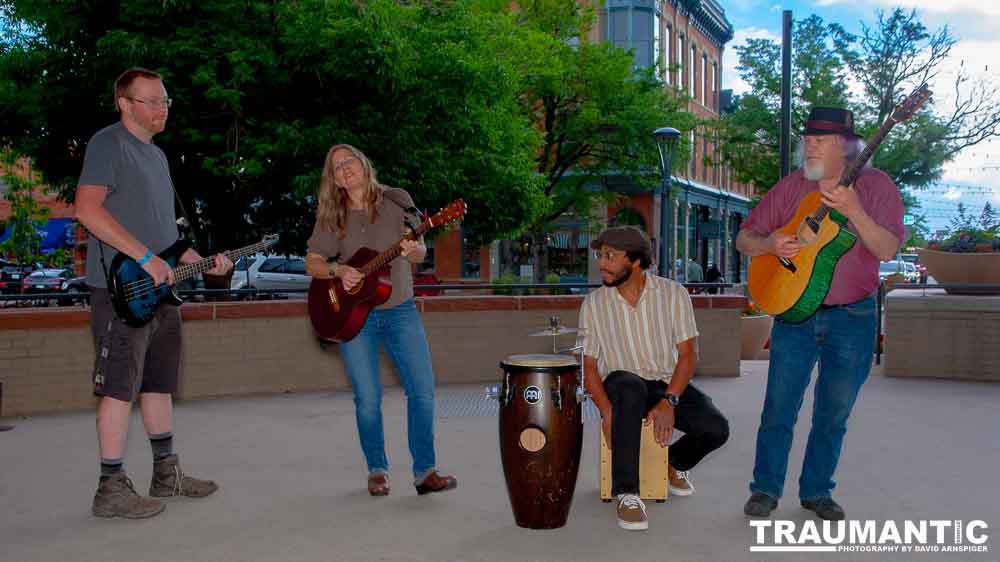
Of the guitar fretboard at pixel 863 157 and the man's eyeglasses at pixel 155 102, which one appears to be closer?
the guitar fretboard at pixel 863 157

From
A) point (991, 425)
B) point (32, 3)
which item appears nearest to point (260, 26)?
point (32, 3)

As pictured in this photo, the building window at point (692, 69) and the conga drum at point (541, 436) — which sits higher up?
the building window at point (692, 69)

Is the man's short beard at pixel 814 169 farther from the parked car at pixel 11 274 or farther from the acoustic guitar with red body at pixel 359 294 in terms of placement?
the parked car at pixel 11 274

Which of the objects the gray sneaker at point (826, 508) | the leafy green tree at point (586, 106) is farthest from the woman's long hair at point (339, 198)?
the leafy green tree at point (586, 106)

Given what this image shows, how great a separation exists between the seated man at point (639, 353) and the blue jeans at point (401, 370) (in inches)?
38.7

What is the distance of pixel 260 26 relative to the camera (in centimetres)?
1526

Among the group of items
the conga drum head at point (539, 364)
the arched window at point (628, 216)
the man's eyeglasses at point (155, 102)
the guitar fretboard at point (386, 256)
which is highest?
the arched window at point (628, 216)

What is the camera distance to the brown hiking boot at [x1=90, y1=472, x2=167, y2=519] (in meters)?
4.73

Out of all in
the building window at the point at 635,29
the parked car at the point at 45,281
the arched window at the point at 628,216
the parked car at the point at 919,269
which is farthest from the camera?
the building window at the point at 635,29

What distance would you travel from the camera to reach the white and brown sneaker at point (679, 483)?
5160mm

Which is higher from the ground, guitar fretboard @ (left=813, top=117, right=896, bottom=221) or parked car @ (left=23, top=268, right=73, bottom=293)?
guitar fretboard @ (left=813, top=117, right=896, bottom=221)

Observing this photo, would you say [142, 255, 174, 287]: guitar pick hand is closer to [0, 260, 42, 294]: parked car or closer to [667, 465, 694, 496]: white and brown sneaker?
[667, 465, 694, 496]: white and brown sneaker

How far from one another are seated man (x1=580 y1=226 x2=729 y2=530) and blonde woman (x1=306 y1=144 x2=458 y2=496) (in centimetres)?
103

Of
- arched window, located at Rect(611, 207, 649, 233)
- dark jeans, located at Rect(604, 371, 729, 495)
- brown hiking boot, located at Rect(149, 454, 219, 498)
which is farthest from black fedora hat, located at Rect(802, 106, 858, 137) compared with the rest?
arched window, located at Rect(611, 207, 649, 233)
